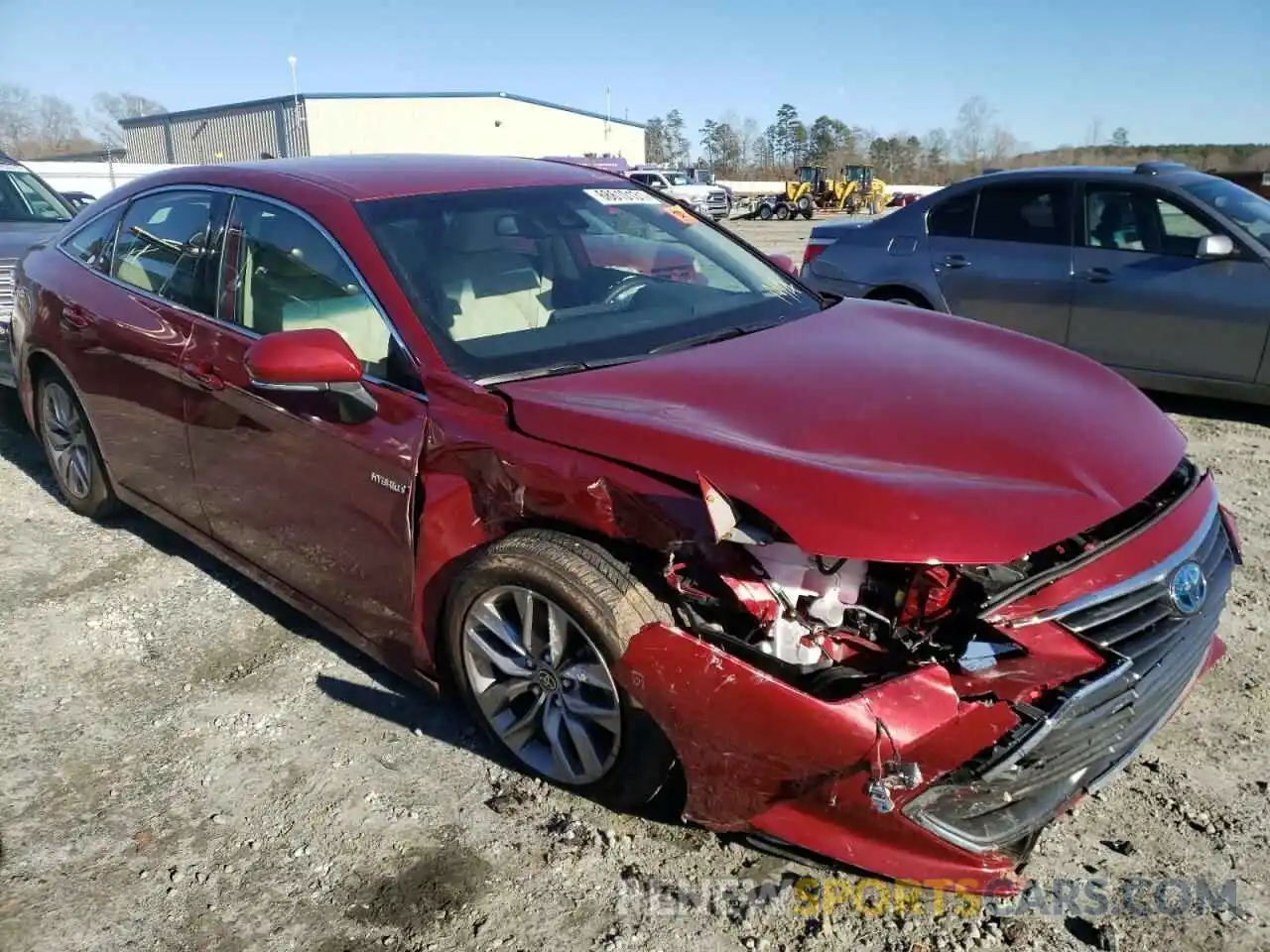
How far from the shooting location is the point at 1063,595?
2.19 m

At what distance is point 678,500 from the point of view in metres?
2.29

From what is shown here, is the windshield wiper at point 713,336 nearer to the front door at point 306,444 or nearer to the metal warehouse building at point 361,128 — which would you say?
the front door at point 306,444

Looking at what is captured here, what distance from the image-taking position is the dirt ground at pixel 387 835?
91.4 inches

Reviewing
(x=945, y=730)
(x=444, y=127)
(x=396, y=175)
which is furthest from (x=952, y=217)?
(x=444, y=127)

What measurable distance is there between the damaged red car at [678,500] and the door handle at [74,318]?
1.52 feet

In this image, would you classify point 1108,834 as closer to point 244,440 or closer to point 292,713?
point 292,713

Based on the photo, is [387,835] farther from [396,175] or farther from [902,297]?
[902,297]

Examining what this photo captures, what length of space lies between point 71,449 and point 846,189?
37.4 metres

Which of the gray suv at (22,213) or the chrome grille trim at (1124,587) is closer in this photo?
the chrome grille trim at (1124,587)

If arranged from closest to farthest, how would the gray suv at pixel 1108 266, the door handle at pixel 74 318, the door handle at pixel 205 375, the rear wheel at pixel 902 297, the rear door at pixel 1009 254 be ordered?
the door handle at pixel 205 375, the door handle at pixel 74 318, the gray suv at pixel 1108 266, the rear door at pixel 1009 254, the rear wheel at pixel 902 297

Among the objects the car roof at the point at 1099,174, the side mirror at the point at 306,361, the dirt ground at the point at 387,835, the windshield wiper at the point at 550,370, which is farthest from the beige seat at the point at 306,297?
the car roof at the point at 1099,174

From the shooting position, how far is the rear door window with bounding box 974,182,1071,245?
634 cm

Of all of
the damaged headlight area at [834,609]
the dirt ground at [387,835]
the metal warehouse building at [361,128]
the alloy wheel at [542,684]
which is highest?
the metal warehouse building at [361,128]

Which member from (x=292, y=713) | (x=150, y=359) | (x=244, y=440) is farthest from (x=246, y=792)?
(x=150, y=359)
